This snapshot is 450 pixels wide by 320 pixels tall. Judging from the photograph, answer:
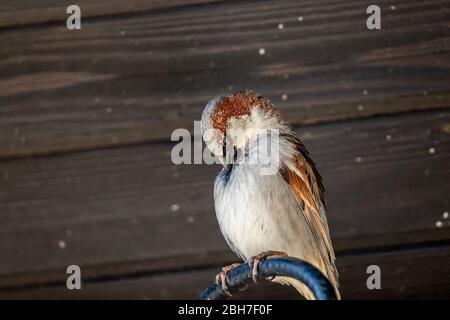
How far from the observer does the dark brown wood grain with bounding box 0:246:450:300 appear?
153cm

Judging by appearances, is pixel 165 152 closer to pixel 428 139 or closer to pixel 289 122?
pixel 289 122

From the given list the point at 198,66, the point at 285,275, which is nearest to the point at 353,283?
the point at 198,66

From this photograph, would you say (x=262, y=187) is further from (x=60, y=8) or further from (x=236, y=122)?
(x=60, y=8)

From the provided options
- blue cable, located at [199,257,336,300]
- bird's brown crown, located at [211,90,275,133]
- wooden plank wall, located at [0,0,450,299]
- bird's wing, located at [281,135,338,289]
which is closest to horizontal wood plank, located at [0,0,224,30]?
wooden plank wall, located at [0,0,450,299]

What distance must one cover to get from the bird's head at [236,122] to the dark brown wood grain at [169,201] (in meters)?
0.11

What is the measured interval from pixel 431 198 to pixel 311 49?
0.35 metres

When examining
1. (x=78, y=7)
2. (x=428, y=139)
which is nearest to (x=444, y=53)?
(x=428, y=139)

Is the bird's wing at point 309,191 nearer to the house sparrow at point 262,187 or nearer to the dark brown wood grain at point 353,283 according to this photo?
the house sparrow at point 262,187

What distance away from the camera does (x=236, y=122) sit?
1.41 meters

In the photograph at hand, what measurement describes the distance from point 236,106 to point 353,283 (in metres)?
0.41

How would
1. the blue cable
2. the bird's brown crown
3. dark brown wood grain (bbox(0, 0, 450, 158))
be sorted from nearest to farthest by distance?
the blue cable < the bird's brown crown < dark brown wood grain (bbox(0, 0, 450, 158))

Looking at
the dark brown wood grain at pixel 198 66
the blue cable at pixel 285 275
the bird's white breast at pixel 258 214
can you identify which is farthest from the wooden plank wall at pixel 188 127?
the blue cable at pixel 285 275

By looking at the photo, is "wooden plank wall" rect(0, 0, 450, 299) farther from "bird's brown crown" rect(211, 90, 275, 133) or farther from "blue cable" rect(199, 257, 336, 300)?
"blue cable" rect(199, 257, 336, 300)

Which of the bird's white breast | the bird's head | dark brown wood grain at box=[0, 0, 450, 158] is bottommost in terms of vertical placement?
the bird's white breast
